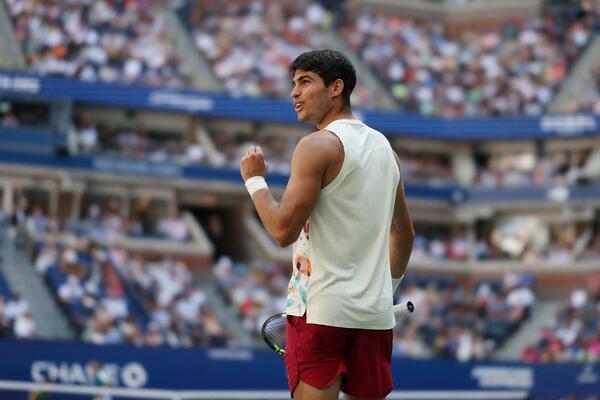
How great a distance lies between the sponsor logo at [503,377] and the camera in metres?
18.3

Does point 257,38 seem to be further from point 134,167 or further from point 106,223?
point 106,223

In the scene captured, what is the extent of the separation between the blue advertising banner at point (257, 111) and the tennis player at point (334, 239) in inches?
856

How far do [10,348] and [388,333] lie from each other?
11357mm

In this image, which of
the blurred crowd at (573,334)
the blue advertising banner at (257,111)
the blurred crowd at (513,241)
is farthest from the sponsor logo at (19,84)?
the blurred crowd at (573,334)

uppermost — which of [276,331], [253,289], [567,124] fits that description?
[276,331]

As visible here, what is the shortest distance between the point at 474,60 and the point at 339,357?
94.0ft

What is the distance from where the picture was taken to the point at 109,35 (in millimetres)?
27703

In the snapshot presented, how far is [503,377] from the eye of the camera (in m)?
18.4

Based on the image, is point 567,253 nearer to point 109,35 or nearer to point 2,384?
point 109,35

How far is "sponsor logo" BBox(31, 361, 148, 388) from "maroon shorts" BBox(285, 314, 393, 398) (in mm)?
11339

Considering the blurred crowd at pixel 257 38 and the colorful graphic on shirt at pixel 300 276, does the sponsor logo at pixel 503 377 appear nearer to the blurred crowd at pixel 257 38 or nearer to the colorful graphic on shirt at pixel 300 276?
the blurred crowd at pixel 257 38

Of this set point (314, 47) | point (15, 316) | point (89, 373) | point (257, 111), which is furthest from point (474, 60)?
point (89, 373)

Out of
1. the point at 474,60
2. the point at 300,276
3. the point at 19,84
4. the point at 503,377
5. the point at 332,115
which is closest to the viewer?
the point at 300,276

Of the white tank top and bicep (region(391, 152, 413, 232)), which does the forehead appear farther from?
bicep (region(391, 152, 413, 232))
